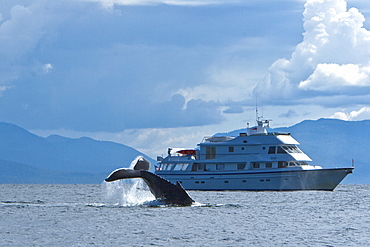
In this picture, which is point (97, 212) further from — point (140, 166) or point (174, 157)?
point (174, 157)

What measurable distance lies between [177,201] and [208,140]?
49018 mm

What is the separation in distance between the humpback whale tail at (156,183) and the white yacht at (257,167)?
43.5 m

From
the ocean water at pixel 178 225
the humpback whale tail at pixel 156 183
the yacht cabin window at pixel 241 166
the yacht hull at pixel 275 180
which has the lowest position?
the ocean water at pixel 178 225

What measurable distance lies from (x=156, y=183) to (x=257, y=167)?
1978 inches

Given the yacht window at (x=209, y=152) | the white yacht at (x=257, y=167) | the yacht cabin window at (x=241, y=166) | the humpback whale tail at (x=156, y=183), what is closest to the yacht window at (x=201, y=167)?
the white yacht at (x=257, y=167)

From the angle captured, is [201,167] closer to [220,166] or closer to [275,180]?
[220,166]

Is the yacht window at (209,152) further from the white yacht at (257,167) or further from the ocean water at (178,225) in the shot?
the ocean water at (178,225)

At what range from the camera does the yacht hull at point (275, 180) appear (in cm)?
9725

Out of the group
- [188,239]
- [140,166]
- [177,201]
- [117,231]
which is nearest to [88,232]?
[117,231]

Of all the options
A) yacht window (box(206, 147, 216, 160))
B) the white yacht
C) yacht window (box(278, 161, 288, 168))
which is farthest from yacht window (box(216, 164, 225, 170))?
yacht window (box(278, 161, 288, 168))

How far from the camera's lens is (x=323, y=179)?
98.1 meters

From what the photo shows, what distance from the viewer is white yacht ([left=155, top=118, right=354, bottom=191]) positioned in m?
97.3

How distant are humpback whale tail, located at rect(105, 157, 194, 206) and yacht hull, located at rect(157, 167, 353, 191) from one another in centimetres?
4368

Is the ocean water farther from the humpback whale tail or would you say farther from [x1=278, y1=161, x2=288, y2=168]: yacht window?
[x1=278, y1=161, x2=288, y2=168]: yacht window
